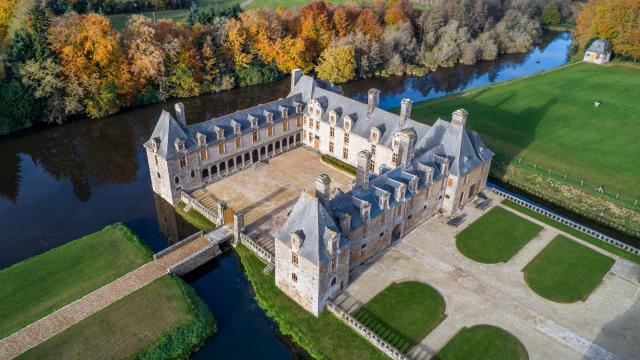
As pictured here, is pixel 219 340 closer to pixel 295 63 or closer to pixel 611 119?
pixel 295 63

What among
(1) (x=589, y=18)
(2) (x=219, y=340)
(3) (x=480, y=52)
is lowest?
(2) (x=219, y=340)

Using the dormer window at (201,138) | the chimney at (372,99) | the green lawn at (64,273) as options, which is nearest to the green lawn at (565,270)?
the chimney at (372,99)

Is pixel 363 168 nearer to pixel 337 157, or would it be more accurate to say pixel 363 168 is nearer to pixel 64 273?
pixel 337 157

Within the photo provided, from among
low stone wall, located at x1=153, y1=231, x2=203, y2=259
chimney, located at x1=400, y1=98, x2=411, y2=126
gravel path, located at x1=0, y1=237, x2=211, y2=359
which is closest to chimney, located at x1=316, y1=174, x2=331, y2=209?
gravel path, located at x1=0, y1=237, x2=211, y2=359

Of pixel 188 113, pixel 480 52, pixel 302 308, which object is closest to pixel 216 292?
pixel 302 308

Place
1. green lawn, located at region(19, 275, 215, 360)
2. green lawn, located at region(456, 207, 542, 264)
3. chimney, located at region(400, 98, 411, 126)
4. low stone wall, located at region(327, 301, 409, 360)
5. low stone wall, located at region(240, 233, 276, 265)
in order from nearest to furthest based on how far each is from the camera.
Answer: green lawn, located at region(19, 275, 215, 360) < low stone wall, located at region(327, 301, 409, 360) < low stone wall, located at region(240, 233, 276, 265) < green lawn, located at region(456, 207, 542, 264) < chimney, located at region(400, 98, 411, 126)

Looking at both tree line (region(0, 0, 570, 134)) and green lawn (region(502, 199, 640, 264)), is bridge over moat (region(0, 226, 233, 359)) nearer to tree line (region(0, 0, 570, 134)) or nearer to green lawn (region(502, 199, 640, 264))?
green lawn (region(502, 199, 640, 264))
